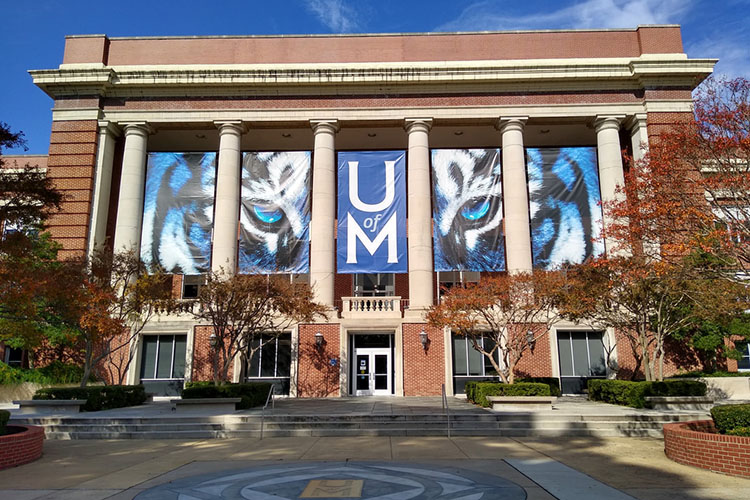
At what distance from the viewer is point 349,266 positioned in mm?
32188

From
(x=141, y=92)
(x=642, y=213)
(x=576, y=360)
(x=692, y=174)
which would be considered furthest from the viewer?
(x=141, y=92)

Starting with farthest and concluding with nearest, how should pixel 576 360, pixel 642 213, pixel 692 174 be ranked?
pixel 576 360 < pixel 692 174 < pixel 642 213

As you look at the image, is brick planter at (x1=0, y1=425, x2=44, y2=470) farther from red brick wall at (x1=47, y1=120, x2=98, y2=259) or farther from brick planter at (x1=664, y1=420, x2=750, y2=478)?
red brick wall at (x1=47, y1=120, x2=98, y2=259)

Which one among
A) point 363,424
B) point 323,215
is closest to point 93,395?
point 363,424

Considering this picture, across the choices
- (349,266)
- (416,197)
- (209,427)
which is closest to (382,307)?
(349,266)

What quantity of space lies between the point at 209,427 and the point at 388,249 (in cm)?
1598

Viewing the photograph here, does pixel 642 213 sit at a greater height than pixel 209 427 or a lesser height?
greater

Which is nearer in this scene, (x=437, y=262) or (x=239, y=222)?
(x=437, y=262)

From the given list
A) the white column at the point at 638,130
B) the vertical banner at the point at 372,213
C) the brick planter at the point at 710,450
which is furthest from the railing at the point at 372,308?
the brick planter at the point at 710,450

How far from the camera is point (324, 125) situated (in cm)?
3503

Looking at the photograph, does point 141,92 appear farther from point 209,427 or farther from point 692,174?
point 692,174

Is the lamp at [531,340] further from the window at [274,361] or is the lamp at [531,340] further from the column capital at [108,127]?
the column capital at [108,127]

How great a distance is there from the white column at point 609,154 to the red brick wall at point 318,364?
702 inches

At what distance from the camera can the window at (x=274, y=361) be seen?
31.9 m
